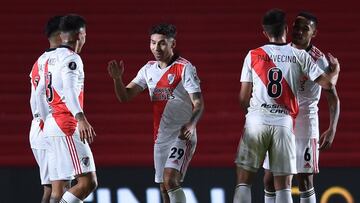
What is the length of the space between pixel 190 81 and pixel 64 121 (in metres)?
1.04

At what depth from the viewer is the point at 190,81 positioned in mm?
8688

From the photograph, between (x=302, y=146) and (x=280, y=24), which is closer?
(x=280, y=24)

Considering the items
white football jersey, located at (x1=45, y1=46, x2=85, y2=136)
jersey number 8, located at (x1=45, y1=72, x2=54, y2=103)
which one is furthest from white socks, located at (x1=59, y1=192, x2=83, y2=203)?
jersey number 8, located at (x1=45, y1=72, x2=54, y2=103)

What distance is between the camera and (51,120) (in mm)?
8391

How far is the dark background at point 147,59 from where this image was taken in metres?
11.5

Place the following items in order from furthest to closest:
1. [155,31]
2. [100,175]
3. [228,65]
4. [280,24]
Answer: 1. [228,65]
2. [100,175]
3. [155,31]
4. [280,24]

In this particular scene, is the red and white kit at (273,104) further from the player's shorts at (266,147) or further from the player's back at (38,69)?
the player's back at (38,69)

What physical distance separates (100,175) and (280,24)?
341 cm

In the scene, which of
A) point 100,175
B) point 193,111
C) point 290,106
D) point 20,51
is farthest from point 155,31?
point 20,51

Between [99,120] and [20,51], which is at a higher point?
[20,51]

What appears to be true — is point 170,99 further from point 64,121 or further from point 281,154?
point 281,154

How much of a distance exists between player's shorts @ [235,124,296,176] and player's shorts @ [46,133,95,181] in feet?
3.64

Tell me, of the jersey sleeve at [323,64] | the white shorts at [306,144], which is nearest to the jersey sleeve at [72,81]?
the white shorts at [306,144]

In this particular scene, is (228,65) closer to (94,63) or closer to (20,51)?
(94,63)
